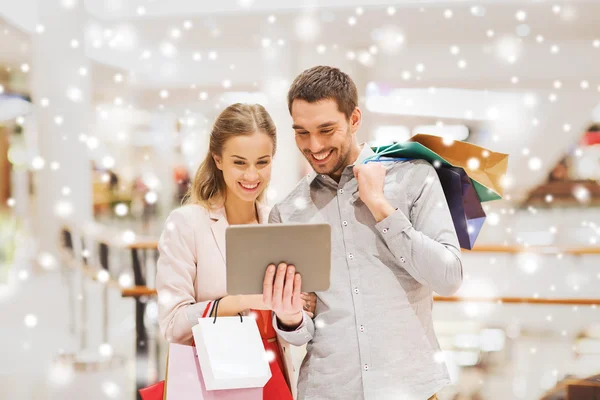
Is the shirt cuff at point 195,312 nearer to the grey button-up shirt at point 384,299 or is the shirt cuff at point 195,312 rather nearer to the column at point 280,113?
the grey button-up shirt at point 384,299

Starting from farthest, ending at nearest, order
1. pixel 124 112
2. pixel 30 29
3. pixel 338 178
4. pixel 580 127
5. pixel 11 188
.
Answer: pixel 124 112 < pixel 11 188 < pixel 580 127 < pixel 30 29 < pixel 338 178

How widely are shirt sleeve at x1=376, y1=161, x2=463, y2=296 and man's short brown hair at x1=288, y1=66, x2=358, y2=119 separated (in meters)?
0.27

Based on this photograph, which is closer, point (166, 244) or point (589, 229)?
point (166, 244)

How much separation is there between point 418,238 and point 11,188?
831cm

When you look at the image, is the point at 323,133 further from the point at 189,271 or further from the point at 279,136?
the point at 279,136

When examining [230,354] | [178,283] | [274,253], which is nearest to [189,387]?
[230,354]

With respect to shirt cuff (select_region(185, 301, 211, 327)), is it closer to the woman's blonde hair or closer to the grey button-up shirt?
the grey button-up shirt

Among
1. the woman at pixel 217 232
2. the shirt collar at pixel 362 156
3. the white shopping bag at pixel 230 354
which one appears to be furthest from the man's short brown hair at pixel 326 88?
the white shopping bag at pixel 230 354

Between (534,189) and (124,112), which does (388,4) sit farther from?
(124,112)

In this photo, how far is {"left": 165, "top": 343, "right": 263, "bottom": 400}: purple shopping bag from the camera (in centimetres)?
131

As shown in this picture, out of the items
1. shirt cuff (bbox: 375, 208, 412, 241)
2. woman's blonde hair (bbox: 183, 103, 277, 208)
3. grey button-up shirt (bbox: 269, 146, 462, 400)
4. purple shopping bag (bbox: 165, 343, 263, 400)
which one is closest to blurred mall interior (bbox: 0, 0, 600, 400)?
woman's blonde hair (bbox: 183, 103, 277, 208)

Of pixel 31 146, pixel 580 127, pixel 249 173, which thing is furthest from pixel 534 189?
pixel 249 173

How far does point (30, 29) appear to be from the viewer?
5883mm

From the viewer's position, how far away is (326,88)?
1387mm
